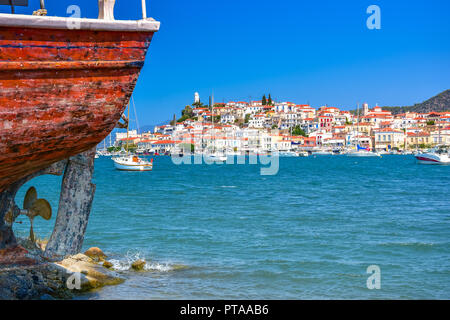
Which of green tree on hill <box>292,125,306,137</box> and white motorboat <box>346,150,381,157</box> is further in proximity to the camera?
green tree on hill <box>292,125,306,137</box>

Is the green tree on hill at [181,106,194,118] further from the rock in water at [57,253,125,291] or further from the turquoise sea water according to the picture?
the rock in water at [57,253,125,291]

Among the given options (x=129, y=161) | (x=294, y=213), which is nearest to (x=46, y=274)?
(x=294, y=213)

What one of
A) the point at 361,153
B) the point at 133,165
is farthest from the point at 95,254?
the point at 361,153

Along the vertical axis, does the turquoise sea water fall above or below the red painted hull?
below

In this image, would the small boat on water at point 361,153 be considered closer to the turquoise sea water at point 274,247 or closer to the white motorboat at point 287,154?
the white motorboat at point 287,154

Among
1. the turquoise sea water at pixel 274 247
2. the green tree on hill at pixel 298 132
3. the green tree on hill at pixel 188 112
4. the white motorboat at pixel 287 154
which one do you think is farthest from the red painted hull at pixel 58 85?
the green tree on hill at pixel 188 112

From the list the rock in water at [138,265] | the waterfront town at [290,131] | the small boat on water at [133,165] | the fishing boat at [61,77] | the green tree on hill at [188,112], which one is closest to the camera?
the fishing boat at [61,77]

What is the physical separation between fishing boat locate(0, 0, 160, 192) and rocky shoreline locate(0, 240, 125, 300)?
2.13 metres

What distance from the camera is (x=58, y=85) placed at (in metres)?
5.11

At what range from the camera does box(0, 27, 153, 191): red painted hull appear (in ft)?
16.0

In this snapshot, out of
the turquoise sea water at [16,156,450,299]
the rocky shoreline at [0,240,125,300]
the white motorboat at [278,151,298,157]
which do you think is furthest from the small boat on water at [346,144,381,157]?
the rocky shoreline at [0,240,125,300]

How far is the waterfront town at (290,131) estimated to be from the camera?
427 ft
